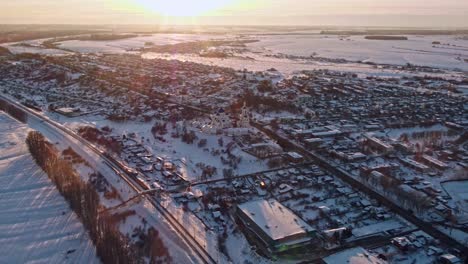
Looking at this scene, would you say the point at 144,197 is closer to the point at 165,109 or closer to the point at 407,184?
the point at 407,184

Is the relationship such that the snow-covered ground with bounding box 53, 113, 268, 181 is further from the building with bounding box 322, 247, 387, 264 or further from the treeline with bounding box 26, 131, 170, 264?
the building with bounding box 322, 247, 387, 264

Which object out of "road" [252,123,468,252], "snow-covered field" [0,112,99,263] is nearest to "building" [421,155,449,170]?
"road" [252,123,468,252]

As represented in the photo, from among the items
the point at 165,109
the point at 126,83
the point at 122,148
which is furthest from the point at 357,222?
the point at 126,83

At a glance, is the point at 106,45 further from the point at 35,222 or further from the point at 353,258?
the point at 353,258

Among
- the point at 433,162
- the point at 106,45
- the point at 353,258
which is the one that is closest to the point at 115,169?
the point at 353,258

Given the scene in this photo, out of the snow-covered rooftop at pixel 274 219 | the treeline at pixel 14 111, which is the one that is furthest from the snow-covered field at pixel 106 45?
the snow-covered rooftop at pixel 274 219

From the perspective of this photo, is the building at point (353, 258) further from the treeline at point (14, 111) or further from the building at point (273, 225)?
the treeline at point (14, 111)
